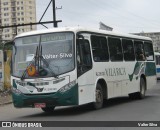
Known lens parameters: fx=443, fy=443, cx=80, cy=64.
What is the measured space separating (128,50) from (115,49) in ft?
5.46

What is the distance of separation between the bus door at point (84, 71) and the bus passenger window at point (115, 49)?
226 cm

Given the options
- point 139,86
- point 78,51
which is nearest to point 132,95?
point 139,86

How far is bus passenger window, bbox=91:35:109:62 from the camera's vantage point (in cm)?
1577

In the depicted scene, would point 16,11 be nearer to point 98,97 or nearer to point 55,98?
point 98,97

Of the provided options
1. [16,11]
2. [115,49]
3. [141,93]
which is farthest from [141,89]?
[16,11]

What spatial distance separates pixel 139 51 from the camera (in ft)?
68.3

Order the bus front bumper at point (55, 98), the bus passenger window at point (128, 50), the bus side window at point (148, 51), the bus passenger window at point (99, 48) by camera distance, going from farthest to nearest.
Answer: the bus side window at point (148, 51) → the bus passenger window at point (128, 50) → the bus passenger window at point (99, 48) → the bus front bumper at point (55, 98)

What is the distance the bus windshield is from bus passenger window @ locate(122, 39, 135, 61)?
5.06 m

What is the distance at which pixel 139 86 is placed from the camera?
66.9 ft

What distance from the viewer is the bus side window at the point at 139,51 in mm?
20509

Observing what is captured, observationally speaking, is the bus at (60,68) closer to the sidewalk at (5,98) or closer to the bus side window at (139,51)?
the bus side window at (139,51)

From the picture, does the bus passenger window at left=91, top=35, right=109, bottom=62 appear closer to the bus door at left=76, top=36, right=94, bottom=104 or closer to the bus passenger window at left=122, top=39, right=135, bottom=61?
the bus door at left=76, top=36, right=94, bottom=104

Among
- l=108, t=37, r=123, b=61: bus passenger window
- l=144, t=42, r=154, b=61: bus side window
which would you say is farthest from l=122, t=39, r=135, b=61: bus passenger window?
l=144, t=42, r=154, b=61: bus side window

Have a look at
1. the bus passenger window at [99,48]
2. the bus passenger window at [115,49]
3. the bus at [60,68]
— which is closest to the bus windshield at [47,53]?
the bus at [60,68]
